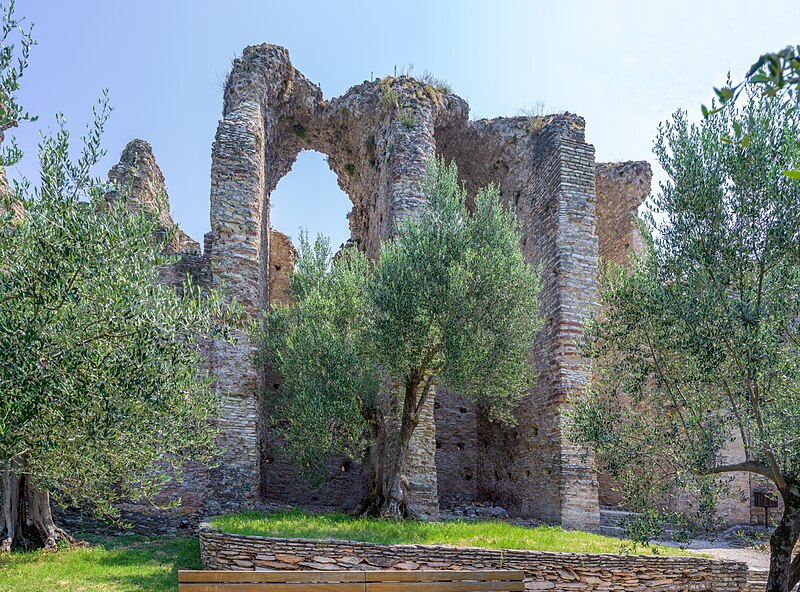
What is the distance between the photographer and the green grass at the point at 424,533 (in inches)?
367

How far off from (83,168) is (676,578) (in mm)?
10341

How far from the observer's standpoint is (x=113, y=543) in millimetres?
11672

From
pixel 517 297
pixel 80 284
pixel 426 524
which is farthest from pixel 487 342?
pixel 80 284

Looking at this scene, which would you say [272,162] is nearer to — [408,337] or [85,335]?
[408,337]

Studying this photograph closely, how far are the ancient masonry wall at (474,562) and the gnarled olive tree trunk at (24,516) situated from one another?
344 cm

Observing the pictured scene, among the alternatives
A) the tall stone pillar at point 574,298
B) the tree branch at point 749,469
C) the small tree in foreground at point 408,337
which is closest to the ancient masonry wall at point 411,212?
the tall stone pillar at point 574,298

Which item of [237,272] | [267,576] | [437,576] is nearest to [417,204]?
[237,272]

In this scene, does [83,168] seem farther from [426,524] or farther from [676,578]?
[676,578]

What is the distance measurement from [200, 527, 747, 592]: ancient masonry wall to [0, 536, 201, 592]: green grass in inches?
38.9

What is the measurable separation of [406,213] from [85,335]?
9009mm

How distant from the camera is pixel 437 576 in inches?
216

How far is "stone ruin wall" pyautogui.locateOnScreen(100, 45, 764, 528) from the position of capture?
43.3 feet

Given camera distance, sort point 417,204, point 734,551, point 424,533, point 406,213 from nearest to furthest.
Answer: point 424,533 < point 734,551 < point 406,213 < point 417,204

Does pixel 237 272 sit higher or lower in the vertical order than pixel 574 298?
higher
